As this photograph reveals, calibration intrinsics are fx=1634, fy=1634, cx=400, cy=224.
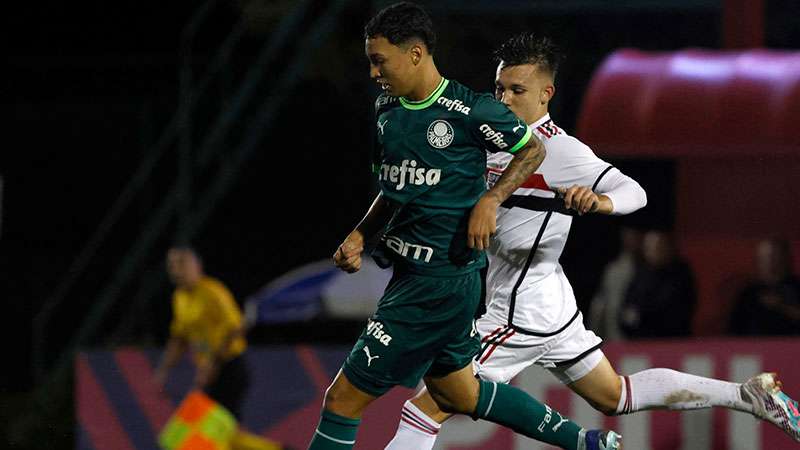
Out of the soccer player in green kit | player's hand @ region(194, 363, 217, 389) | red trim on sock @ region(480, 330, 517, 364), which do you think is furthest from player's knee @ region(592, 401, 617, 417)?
player's hand @ region(194, 363, 217, 389)

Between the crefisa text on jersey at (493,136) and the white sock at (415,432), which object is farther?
the white sock at (415,432)

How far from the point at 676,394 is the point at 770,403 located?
0.38 meters

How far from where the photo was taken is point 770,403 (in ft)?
21.7

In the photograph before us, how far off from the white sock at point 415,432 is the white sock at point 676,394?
0.83 metres

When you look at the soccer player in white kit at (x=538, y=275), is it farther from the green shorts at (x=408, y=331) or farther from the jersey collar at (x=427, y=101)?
the jersey collar at (x=427, y=101)

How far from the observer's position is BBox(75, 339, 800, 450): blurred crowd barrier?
30.9ft

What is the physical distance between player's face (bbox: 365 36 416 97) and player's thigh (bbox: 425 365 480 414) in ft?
3.66

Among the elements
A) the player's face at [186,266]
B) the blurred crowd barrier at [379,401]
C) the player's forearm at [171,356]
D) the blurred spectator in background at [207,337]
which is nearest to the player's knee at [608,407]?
the blurred crowd barrier at [379,401]

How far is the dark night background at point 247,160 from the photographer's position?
45.6 feet

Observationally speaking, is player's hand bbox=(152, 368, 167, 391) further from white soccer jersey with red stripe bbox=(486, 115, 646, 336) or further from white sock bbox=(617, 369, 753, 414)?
white sock bbox=(617, 369, 753, 414)

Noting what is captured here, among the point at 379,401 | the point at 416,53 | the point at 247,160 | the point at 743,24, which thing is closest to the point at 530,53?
the point at 416,53

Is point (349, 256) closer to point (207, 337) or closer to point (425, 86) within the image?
point (425, 86)

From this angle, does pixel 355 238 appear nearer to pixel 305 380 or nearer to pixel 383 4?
pixel 305 380

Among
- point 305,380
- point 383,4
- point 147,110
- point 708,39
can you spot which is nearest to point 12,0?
point 147,110
